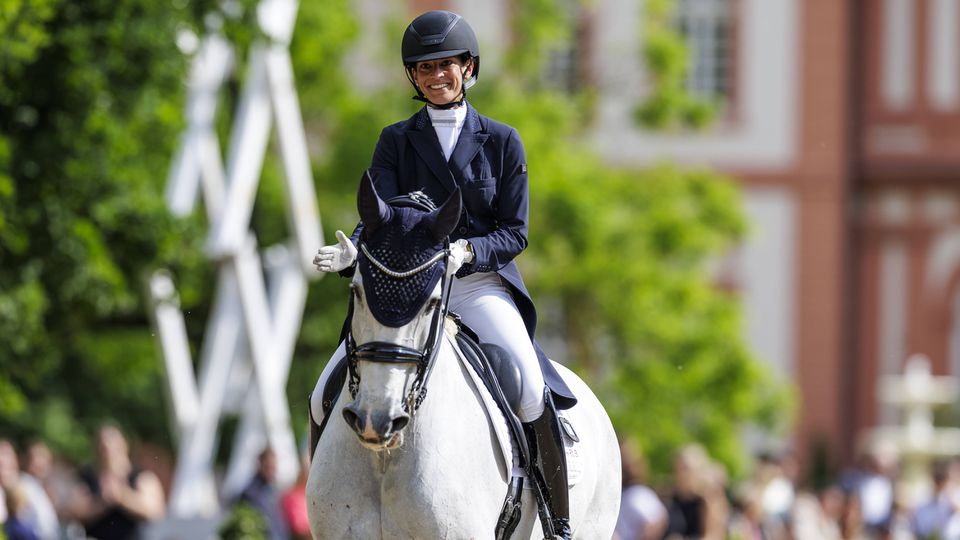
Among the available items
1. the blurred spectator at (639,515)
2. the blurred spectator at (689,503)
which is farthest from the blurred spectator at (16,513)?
the blurred spectator at (689,503)

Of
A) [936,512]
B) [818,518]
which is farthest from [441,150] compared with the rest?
[936,512]

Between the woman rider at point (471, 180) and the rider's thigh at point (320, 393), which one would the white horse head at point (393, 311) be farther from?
the rider's thigh at point (320, 393)

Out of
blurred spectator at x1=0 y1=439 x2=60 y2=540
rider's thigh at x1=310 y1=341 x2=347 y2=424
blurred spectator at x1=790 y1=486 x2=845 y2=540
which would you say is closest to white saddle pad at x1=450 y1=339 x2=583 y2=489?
rider's thigh at x1=310 y1=341 x2=347 y2=424

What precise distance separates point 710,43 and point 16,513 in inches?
1043

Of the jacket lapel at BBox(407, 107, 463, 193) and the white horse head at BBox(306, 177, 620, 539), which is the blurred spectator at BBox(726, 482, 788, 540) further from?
the white horse head at BBox(306, 177, 620, 539)

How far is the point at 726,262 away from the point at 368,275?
32.6m

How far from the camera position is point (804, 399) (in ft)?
130

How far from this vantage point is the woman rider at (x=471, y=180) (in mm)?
7664

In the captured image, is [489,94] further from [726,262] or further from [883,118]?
[883,118]

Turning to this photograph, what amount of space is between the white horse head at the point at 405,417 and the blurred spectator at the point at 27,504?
780cm

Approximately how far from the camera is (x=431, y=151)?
776 centimetres

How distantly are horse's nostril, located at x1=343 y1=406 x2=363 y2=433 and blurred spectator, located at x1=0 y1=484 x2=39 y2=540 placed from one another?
8.45 meters

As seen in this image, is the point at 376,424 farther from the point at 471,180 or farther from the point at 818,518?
the point at 818,518

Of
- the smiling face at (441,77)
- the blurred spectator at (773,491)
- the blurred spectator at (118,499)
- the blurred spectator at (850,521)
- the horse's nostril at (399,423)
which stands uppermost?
the smiling face at (441,77)
